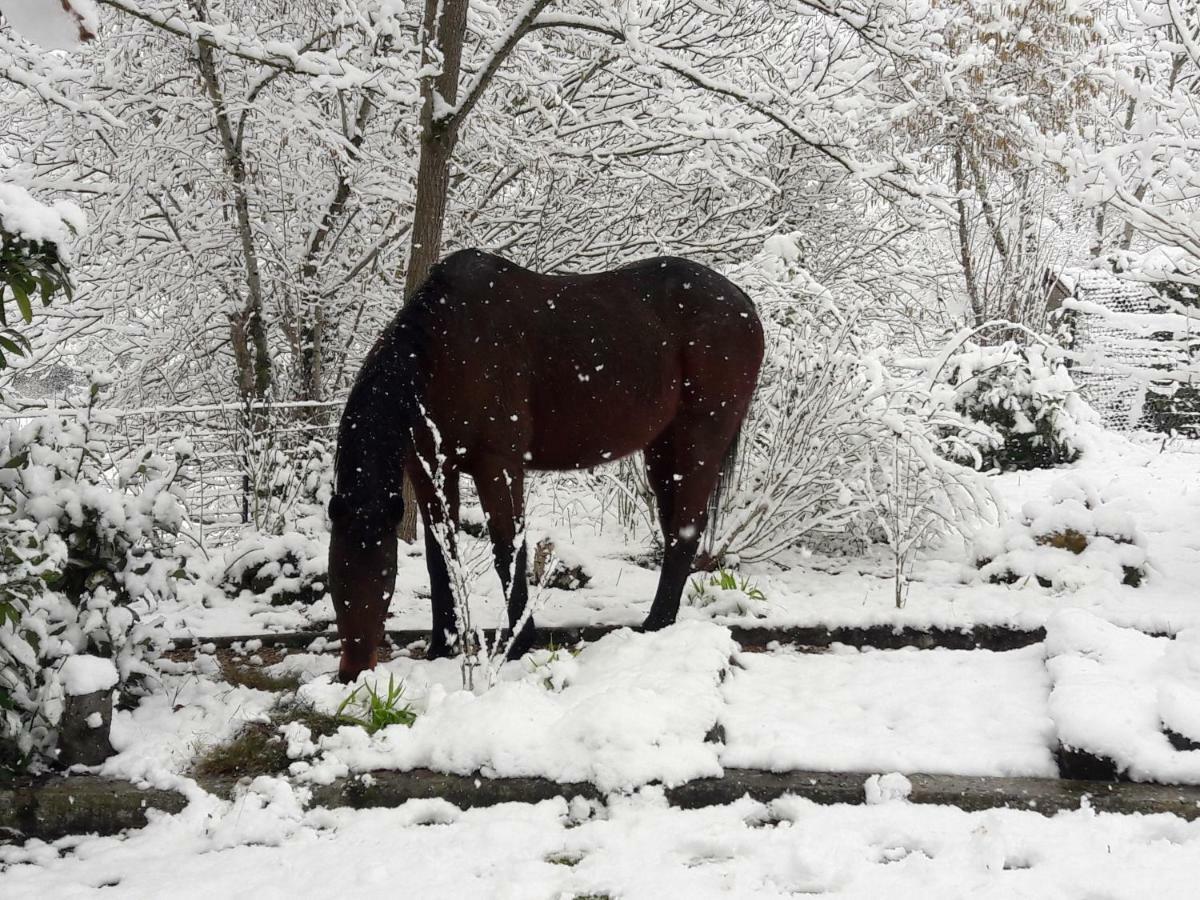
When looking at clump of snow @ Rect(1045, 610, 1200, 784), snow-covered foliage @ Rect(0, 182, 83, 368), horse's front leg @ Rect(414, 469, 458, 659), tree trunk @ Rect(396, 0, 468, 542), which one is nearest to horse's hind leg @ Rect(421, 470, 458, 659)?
horse's front leg @ Rect(414, 469, 458, 659)

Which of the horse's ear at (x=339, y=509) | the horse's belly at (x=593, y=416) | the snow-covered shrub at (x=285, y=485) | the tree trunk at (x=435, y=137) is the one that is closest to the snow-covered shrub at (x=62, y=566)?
the horse's ear at (x=339, y=509)

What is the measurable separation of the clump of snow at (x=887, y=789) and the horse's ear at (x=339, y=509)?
190 centimetres

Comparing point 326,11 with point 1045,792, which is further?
point 326,11

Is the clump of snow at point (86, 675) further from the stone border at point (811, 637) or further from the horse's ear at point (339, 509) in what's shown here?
the stone border at point (811, 637)

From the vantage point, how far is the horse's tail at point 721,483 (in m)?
4.28

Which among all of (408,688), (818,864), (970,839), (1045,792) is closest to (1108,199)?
(1045,792)

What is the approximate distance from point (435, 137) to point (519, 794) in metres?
3.66

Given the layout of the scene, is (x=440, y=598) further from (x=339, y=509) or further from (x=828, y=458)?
(x=828, y=458)

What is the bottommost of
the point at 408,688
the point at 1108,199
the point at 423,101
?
the point at 408,688

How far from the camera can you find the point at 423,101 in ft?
15.3

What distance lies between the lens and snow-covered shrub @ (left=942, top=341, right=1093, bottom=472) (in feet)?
23.7

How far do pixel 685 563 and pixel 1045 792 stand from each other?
1.80m

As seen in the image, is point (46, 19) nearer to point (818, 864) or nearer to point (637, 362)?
point (818, 864)

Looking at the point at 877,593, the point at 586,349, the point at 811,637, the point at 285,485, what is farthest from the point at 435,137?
the point at 877,593
